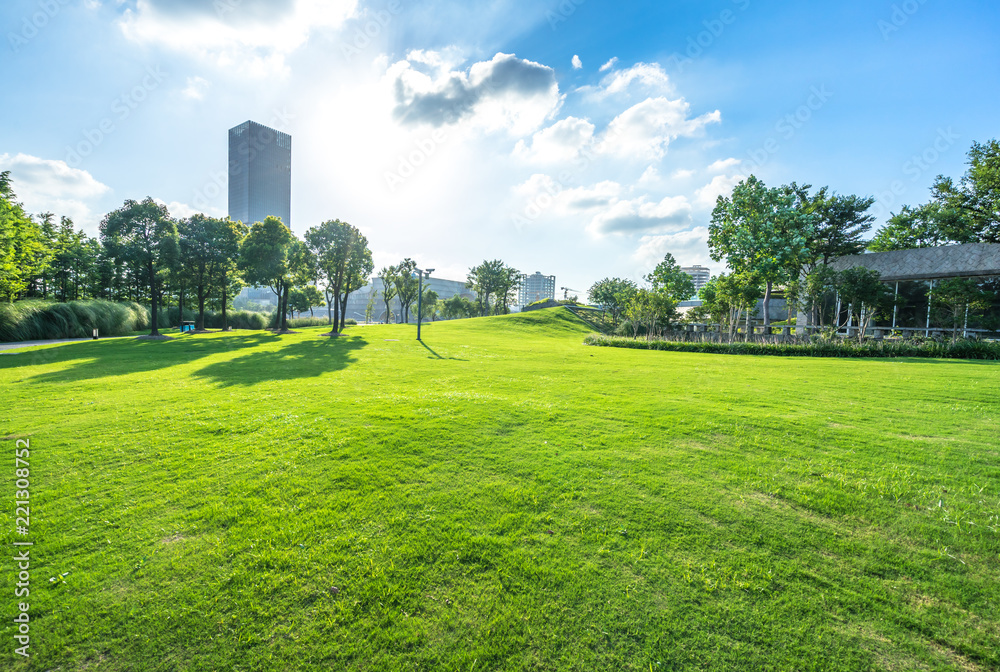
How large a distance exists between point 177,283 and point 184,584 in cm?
4610

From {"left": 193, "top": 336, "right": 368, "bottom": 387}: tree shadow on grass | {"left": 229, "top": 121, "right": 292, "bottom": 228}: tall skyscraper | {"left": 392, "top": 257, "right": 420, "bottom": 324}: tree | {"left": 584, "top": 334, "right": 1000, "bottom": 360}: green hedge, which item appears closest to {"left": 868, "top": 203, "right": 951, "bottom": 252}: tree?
{"left": 584, "top": 334, "right": 1000, "bottom": 360}: green hedge

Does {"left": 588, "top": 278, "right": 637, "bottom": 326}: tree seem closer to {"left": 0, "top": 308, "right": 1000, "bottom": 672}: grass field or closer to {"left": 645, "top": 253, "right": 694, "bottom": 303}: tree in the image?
{"left": 645, "top": 253, "right": 694, "bottom": 303}: tree

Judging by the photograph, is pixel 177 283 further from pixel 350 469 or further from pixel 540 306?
pixel 540 306

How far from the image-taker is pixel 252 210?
95.6 meters

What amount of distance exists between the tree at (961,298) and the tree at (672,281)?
73.0 ft

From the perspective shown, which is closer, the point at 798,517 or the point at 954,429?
the point at 798,517

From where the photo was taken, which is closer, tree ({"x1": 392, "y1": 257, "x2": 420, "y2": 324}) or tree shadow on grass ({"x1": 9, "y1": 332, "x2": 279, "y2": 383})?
tree shadow on grass ({"x1": 9, "y1": 332, "x2": 279, "y2": 383})

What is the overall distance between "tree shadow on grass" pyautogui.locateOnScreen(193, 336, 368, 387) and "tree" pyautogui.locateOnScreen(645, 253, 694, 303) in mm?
42094

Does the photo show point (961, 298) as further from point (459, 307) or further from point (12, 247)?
point (459, 307)

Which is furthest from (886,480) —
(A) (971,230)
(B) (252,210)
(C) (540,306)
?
(B) (252,210)

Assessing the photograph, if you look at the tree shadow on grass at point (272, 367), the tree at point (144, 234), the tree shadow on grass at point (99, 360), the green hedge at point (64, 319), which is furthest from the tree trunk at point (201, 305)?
the tree shadow on grass at point (272, 367)

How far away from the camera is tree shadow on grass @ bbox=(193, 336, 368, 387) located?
1179 centimetres

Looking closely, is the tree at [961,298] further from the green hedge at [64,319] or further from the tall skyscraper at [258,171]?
the tall skyscraper at [258,171]

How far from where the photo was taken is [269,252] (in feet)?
113
